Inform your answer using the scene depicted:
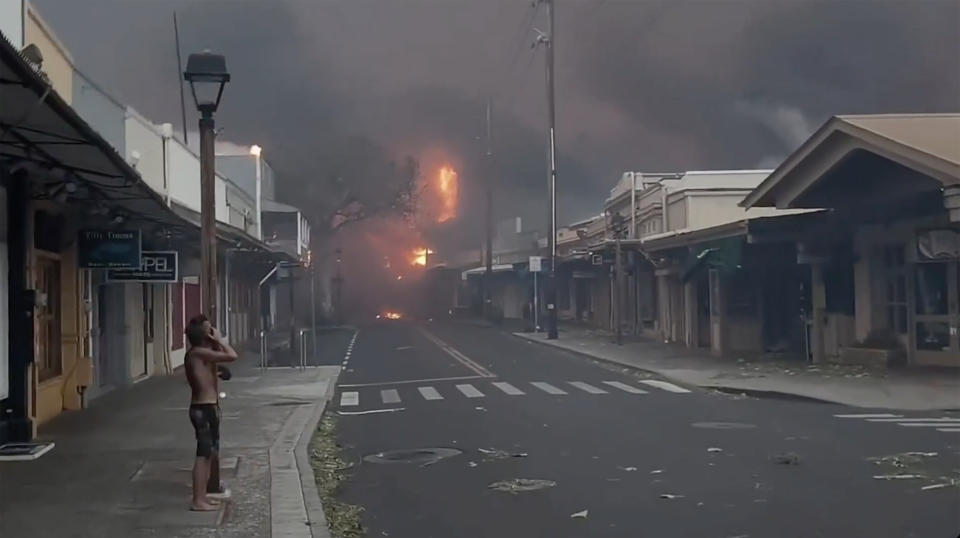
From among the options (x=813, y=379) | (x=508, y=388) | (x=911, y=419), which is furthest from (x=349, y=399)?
(x=911, y=419)

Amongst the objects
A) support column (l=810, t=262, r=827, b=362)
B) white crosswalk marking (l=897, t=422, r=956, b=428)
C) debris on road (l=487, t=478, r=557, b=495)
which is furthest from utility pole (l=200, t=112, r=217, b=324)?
support column (l=810, t=262, r=827, b=362)

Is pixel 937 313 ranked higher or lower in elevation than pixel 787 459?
higher

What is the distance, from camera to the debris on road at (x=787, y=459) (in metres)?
11.4

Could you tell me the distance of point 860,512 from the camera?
8.85 m

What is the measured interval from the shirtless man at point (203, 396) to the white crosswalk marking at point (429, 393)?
36.0ft

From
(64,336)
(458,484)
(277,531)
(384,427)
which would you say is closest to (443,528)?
(277,531)

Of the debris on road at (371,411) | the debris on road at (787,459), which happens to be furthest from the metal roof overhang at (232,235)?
the debris on road at (787,459)

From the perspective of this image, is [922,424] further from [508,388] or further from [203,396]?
[203,396]

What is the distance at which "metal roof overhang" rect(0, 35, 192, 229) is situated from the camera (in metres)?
7.98

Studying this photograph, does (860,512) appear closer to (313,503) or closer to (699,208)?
(313,503)

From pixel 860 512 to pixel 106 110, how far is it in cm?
1888

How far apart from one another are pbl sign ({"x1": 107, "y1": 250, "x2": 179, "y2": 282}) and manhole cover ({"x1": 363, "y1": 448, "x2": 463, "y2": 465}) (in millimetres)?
6782

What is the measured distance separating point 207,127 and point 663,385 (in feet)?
45.5

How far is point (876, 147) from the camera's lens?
68.1ft
